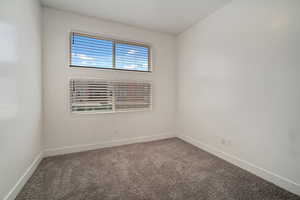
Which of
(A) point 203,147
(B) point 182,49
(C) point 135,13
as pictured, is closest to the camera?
(C) point 135,13

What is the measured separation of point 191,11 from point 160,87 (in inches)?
68.7

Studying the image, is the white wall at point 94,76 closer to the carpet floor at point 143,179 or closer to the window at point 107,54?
the window at point 107,54

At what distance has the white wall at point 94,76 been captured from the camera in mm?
2363

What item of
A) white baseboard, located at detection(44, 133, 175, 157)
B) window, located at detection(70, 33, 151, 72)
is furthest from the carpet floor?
window, located at detection(70, 33, 151, 72)

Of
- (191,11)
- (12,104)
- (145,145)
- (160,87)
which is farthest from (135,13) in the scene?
(145,145)

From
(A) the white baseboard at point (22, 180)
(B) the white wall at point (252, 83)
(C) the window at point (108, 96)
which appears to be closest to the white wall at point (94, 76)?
(C) the window at point (108, 96)

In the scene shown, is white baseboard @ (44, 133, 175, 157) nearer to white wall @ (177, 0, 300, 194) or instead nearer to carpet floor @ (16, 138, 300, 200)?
carpet floor @ (16, 138, 300, 200)

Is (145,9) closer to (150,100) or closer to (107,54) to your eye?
(107,54)

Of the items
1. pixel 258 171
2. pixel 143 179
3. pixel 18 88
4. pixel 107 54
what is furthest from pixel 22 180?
pixel 258 171

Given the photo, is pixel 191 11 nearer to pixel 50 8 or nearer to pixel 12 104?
pixel 50 8

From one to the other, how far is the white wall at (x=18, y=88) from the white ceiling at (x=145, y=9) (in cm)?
70

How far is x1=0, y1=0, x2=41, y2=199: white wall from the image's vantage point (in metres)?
1.28

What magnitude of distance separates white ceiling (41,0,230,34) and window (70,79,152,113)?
1.35 metres

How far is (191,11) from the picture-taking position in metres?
2.44
